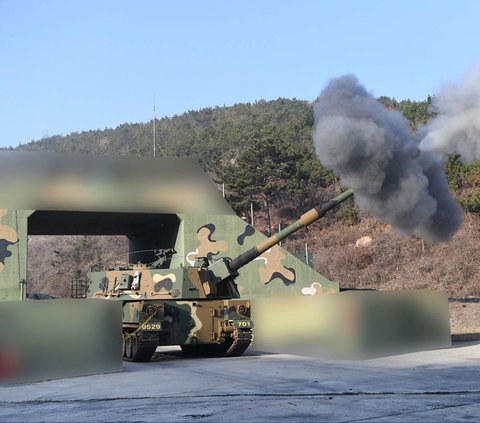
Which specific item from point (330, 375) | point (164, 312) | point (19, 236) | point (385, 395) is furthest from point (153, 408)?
point (19, 236)

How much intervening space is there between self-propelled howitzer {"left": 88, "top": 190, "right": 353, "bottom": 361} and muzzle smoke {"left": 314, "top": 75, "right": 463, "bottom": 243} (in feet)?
6.35

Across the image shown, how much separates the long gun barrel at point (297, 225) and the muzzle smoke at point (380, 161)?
1.46 ft

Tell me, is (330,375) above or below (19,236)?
below

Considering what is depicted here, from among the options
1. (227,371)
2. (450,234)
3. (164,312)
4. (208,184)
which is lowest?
(227,371)

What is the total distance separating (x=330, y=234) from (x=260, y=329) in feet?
92.8

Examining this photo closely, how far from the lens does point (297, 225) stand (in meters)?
16.9

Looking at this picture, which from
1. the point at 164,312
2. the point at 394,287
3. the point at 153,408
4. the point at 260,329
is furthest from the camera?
the point at 394,287

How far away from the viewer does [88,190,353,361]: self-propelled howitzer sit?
682 inches

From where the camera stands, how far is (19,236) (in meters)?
21.5

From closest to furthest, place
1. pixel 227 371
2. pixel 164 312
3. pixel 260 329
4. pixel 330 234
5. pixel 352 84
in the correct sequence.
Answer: pixel 227 371 < pixel 352 84 < pixel 164 312 < pixel 260 329 < pixel 330 234

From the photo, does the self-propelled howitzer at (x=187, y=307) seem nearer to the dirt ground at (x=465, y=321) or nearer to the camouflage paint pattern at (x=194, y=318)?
the camouflage paint pattern at (x=194, y=318)

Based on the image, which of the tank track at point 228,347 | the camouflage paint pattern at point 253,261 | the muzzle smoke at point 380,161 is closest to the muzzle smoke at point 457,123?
the muzzle smoke at point 380,161

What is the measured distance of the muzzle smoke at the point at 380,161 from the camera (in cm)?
1505

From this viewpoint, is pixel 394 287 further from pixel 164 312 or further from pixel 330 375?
pixel 330 375
